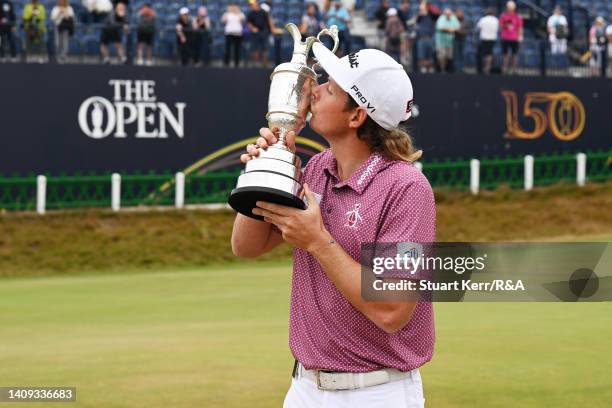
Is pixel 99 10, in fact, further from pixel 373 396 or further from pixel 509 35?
pixel 373 396

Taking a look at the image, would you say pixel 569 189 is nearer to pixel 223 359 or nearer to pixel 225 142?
pixel 225 142

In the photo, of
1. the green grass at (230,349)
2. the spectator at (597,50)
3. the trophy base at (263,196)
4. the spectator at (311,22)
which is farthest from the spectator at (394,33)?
the trophy base at (263,196)

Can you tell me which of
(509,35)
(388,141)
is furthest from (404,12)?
(388,141)

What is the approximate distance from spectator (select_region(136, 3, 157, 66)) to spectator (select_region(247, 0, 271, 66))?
82.1 inches

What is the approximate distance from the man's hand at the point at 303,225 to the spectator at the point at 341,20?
21.3 metres

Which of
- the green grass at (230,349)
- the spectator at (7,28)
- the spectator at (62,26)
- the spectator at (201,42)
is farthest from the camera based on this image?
the spectator at (201,42)

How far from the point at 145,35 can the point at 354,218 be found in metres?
20.0

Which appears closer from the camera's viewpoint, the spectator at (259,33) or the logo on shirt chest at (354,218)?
the logo on shirt chest at (354,218)

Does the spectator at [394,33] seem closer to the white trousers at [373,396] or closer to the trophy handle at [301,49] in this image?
the trophy handle at [301,49]

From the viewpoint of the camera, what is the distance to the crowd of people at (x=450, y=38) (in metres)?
26.3

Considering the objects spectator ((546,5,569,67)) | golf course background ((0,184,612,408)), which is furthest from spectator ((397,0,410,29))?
golf course background ((0,184,612,408))

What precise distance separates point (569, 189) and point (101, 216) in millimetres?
10282

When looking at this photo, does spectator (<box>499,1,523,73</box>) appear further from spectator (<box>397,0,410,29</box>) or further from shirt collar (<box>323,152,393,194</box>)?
shirt collar (<box>323,152,393,194</box>)

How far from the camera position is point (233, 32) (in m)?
24.6
